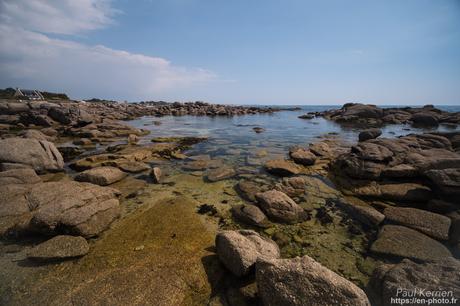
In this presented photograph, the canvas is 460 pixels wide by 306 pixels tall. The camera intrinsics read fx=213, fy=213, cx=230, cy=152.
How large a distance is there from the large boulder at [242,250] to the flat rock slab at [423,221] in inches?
179

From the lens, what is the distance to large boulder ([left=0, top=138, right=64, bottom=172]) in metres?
9.59

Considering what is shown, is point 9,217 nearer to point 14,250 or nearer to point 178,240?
point 14,250

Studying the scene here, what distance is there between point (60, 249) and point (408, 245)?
8537mm

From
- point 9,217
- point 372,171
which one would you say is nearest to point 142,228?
point 9,217

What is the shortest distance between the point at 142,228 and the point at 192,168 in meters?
5.90

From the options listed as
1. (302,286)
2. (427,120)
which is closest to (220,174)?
(302,286)

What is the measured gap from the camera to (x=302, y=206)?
799 cm

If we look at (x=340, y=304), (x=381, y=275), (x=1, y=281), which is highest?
(x=340, y=304)

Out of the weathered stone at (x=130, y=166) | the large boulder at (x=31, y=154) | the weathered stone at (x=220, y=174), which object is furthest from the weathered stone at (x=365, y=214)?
the large boulder at (x=31, y=154)

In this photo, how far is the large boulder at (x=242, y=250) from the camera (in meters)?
4.41

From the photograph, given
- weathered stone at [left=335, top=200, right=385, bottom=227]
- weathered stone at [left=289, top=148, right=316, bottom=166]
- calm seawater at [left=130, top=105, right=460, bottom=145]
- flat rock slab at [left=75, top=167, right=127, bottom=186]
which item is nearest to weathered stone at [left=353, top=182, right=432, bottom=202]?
weathered stone at [left=335, top=200, right=385, bottom=227]

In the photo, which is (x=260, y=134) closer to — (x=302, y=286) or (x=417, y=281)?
(x=417, y=281)

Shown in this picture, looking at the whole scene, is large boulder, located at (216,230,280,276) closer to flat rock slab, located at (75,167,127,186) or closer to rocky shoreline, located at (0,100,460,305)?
rocky shoreline, located at (0,100,460,305)

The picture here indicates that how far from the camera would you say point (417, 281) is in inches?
152
